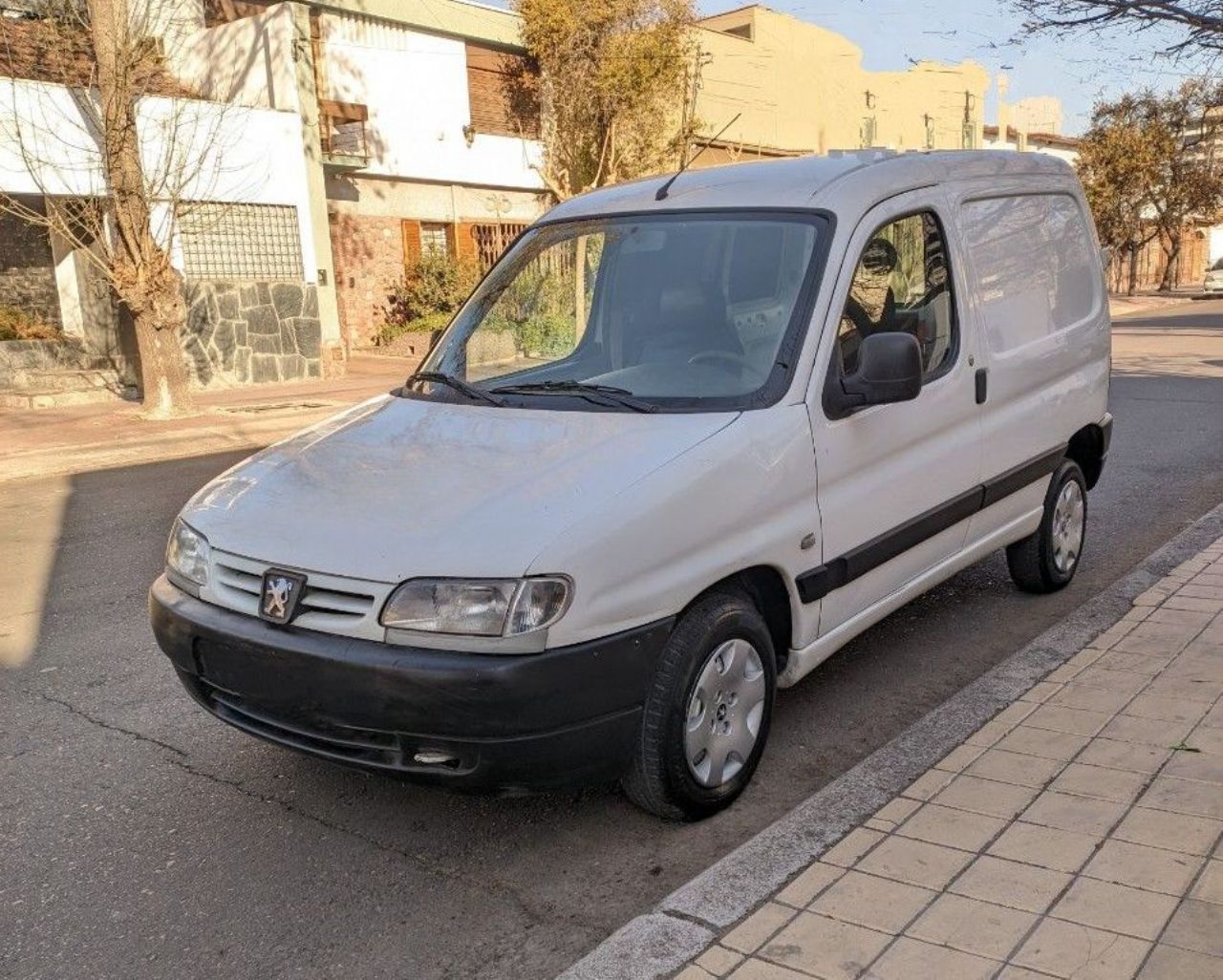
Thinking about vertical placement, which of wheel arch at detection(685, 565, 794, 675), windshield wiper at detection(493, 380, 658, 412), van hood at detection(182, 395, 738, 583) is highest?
windshield wiper at detection(493, 380, 658, 412)

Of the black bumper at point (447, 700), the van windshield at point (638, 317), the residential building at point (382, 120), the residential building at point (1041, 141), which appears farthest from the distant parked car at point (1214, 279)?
the black bumper at point (447, 700)

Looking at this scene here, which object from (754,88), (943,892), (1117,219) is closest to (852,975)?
(943,892)

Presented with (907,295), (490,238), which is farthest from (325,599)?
(490,238)

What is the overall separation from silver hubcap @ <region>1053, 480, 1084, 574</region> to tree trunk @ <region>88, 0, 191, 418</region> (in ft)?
38.0

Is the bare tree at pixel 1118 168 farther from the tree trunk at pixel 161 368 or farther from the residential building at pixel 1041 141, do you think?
the tree trunk at pixel 161 368

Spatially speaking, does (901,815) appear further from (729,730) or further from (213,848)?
(213,848)

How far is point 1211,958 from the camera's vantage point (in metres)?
2.55

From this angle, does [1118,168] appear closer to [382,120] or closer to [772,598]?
[382,120]

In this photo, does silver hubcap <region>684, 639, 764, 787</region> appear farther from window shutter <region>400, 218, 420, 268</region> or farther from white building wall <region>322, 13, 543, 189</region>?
window shutter <region>400, 218, 420, 268</region>

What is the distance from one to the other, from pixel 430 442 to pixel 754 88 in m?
30.7

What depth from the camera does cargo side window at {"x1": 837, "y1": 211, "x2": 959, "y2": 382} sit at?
12.9 feet

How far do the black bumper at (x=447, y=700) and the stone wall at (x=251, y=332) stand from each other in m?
15.1

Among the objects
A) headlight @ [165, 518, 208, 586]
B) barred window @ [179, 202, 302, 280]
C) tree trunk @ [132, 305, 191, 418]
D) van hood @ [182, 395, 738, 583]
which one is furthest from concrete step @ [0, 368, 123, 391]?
van hood @ [182, 395, 738, 583]

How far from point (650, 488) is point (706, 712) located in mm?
731
